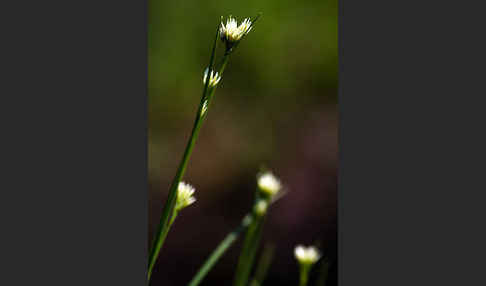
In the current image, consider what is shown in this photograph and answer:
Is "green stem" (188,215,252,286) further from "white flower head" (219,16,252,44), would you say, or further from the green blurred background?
the green blurred background

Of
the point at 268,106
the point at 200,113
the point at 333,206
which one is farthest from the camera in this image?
the point at 268,106

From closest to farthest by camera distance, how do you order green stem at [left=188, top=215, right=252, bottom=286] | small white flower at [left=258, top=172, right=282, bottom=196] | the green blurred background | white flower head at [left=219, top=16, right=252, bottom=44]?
white flower head at [left=219, top=16, right=252, bottom=44]
green stem at [left=188, top=215, right=252, bottom=286]
small white flower at [left=258, top=172, right=282, bottom=196]
the green blurred background

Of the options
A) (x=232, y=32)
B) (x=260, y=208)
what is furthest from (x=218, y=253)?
(x=232, y=32)

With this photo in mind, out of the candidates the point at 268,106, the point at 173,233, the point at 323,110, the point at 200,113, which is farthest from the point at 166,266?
the point at 200,113

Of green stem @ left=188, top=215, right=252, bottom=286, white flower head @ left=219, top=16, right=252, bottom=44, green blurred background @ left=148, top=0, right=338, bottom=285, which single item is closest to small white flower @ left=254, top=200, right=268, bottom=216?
green stem @ left=188, top=215, right=252, bottom=286

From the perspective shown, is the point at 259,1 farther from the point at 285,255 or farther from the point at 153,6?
the point at 285,255

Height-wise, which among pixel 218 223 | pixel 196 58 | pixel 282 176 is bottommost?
pixel 218 223

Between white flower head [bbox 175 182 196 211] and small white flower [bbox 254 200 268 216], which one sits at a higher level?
white flower head [bbox 175 182 196 211]

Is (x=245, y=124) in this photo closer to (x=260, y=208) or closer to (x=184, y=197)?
(x=260, y=208)
